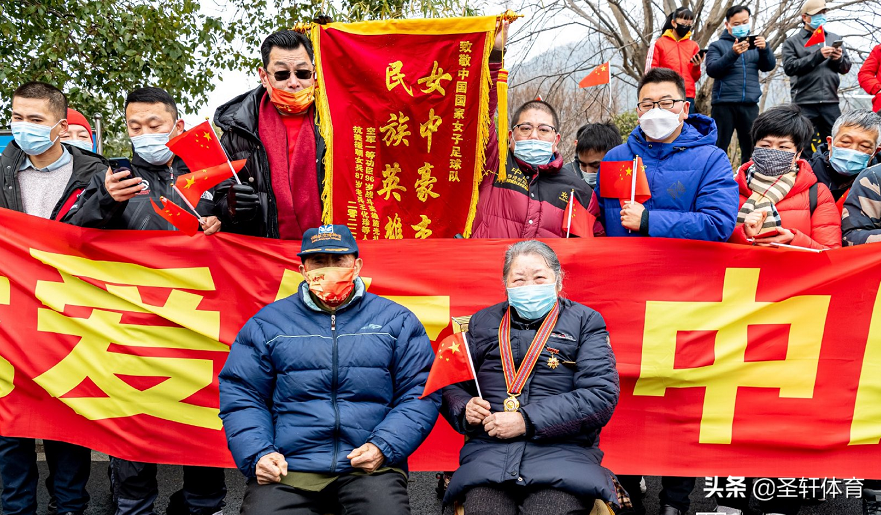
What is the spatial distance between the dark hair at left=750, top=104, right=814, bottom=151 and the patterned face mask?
82 mm

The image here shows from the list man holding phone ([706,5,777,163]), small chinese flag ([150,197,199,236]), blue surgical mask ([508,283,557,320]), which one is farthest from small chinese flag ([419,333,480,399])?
man holding phone ([706,5,777,163])

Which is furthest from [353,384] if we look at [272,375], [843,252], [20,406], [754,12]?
[754,12]

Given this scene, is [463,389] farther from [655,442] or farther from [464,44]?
[464,44]

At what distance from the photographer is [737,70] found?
784 centimetres

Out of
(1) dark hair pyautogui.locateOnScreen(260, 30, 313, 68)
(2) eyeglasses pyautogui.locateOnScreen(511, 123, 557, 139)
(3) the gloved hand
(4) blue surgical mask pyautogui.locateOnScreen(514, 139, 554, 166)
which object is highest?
(1) dark hair pyautogui.locateOnScreen(260, 30, 313, 68)

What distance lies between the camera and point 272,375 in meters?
3.29

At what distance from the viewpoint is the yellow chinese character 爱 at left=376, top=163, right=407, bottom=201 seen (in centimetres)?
412

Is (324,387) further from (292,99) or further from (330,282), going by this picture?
(292,99)

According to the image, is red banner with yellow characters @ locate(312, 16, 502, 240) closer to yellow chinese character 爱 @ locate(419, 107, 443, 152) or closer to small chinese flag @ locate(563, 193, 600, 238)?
yellow chinese character 爱 @ locate(419, 107, 443, 152)

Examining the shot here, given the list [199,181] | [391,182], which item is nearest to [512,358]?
[391,182]

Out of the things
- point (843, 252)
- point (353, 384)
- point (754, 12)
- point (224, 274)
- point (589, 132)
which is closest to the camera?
point (353, 384)

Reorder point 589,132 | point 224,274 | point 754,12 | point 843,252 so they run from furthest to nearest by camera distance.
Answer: point 754,12 < point 589,132 < point 224,274 < point 843,252

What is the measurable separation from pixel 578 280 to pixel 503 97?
39.7 inches

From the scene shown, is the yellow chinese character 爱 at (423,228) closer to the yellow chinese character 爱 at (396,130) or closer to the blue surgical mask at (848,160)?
the yellow chinese character 爱 at (396,130)
